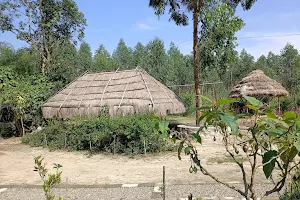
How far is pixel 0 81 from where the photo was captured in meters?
13.2

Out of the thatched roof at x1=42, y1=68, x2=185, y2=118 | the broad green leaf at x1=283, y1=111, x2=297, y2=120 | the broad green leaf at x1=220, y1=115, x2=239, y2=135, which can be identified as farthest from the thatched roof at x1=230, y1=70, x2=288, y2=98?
the broad green leaf at x1=220, y1=115, x2=239, y2=135

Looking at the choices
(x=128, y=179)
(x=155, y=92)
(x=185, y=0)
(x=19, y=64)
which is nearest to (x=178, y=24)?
(x=185, y=0)

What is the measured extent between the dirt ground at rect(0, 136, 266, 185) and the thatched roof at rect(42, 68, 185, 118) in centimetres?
226

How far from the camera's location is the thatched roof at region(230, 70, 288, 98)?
48.6ft

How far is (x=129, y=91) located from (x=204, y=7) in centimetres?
430

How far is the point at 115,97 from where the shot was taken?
36.1 feet

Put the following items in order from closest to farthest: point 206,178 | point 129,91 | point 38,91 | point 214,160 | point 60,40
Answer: point 206,178 → point 214,160 → point 129,91 → point 38,91 → point 60,40

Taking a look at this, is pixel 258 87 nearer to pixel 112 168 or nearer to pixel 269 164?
pixel 112 168

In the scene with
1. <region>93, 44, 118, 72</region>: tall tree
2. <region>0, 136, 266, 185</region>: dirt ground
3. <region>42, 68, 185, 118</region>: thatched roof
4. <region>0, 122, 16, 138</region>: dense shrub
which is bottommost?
<region>0, 136, 266, 185</region>: dirt ground

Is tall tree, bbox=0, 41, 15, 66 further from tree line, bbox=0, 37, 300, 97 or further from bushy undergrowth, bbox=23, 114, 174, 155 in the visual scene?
bushy undergrowth, bbox=23, 114, 174, 155

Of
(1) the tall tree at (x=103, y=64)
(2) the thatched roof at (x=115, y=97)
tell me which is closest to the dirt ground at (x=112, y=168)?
(2) the thatched roof at (x=115, y=97)

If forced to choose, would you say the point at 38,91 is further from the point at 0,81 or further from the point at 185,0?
the point at 185,0

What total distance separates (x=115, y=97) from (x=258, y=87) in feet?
26.4

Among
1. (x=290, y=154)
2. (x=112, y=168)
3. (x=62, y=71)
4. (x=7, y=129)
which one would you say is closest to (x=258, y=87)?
(x=62, y=71)
